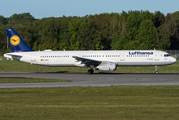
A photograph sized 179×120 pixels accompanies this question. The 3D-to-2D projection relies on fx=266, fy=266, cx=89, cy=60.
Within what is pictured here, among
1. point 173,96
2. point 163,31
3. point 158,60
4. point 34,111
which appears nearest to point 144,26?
point 163,31

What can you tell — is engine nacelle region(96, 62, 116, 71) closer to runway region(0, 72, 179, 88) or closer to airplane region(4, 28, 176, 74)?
airplane region(4, 28, 176, 74)

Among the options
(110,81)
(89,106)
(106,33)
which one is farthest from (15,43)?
(106,33)

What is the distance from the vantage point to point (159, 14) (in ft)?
405

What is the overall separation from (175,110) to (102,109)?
3921 millimetres

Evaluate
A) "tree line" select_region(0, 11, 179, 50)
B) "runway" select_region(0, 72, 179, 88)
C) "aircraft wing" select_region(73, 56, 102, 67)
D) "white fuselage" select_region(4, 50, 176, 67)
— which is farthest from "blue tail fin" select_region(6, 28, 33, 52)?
"tree line" select_region(0, 11, 179, 50)

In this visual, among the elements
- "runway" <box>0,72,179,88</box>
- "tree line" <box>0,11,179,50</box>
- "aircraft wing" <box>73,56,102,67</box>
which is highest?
"tree line" <box>0,11,179,50</box>

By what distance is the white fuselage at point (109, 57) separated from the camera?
131ft

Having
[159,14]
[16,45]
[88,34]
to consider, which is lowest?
[16,45]

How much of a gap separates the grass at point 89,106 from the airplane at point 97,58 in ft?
62.4

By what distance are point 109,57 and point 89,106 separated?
25386mm

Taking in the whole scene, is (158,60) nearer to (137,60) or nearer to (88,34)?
(137,60)

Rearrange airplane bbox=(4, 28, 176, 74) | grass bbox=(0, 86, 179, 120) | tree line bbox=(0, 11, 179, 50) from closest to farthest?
grass bbox=(0, 86, 179, 120) < airplane bbox=(4, 28, 176, 74) < tree line bbox=(0, 11, 179, 50)

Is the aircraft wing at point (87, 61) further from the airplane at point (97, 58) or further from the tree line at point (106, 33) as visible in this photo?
the tree line at point (106, 33)

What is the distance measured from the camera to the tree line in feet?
338
